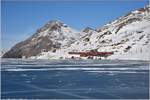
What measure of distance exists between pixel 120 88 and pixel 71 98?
22.3ft

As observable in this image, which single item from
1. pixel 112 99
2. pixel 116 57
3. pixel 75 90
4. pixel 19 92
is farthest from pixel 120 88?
pixel 116 57

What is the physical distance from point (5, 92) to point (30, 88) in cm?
356

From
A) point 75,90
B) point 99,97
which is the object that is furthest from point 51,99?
point 75,90

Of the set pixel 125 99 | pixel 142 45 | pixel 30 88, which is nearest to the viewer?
pixel 125 99

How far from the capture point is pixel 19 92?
30.7 m

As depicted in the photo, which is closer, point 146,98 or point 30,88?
point 146,98

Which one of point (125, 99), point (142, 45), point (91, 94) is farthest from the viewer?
point (142, 45)

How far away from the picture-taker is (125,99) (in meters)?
26.0

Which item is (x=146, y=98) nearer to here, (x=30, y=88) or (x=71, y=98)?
(x=71, y=98)

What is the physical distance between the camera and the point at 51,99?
86.5 feet

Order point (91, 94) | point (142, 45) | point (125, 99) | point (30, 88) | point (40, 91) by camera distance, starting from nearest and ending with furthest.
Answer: point (125, 99)
point (91, 94)
point (40, 91)
point (30, 88)
point (142, 45)

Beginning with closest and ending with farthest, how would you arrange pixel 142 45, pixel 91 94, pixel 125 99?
1. pixel 125 99
2. pixel 91 94
3. pixel 142 45

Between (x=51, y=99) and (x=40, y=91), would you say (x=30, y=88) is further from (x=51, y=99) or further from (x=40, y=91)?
(x=51, y=99)

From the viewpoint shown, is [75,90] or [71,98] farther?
[75,90]
